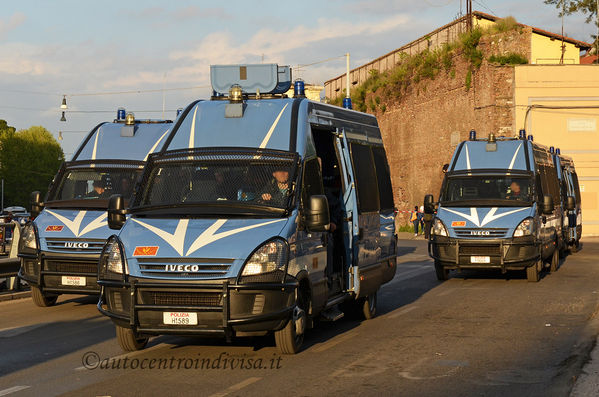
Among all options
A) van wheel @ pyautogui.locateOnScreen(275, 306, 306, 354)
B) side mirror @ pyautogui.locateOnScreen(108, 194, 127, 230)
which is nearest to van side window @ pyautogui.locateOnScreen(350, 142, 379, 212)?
van wheel @ pyautogui.locateOnScreen(275, 306, 306, 354)

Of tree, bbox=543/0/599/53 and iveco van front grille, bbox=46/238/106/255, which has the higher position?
tree, bbox=543/0/599/53

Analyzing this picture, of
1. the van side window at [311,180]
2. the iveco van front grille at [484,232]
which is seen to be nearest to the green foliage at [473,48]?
the iveco van front grille at [484,232]

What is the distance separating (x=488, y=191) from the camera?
18812mm

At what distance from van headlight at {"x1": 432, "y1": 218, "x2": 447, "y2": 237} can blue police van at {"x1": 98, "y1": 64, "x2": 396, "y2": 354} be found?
663 cm

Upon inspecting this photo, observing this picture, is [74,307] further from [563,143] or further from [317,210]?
[563,143]

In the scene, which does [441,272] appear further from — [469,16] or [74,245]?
[469,16]

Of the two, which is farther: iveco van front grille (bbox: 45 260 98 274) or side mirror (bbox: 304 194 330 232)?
iveco van front grille (bbox: 45 260 98 274)

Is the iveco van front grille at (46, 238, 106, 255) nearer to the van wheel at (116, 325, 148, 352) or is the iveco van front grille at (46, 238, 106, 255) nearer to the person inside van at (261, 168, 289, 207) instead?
the van wheel at (116, 325, 148, 352)

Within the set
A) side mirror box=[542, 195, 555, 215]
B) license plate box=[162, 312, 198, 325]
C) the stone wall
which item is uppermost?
the stone wall

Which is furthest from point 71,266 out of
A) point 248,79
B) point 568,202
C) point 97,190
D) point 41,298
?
point 568,202

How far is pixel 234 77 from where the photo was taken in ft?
39.0

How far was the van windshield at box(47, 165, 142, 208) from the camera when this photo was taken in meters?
14.3

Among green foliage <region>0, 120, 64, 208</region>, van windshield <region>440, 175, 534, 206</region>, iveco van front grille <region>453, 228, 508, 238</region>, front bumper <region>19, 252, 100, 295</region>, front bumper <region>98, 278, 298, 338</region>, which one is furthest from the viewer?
green foliage <region>0, 120, 64, 208</region>

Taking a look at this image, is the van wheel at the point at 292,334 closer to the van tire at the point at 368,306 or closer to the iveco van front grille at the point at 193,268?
the iveco van front grille at the point at 193,268
